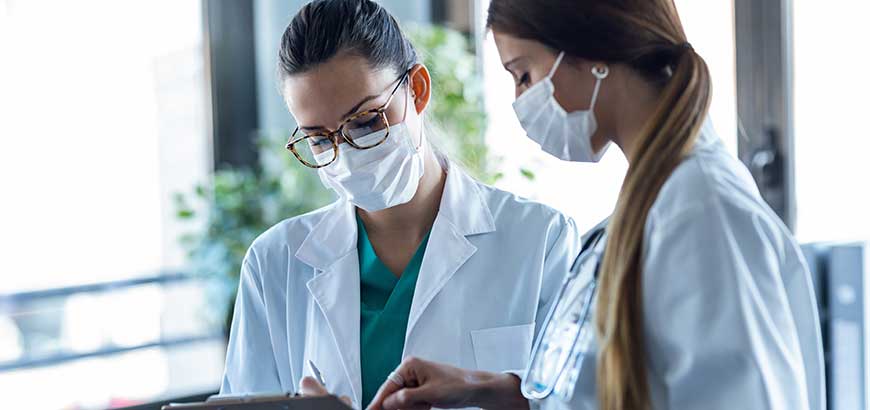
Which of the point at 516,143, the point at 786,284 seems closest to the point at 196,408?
the point at 786,284

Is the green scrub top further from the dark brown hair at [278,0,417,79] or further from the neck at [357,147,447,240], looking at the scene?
the dark brown hair at [278,0,417,79]

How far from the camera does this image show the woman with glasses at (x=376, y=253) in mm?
1444

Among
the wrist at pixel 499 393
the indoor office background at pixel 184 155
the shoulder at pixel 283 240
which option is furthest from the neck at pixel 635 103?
the indoor office background at pixel 184 155

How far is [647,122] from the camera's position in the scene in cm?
99

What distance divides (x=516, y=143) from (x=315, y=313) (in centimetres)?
192

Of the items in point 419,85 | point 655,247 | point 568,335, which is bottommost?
point 568,335

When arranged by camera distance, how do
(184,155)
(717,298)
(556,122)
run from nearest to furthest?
(717,298) < (556,122) < (184,155)

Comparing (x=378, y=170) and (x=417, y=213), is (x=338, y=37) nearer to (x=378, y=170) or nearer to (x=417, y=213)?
(x=378, y=170)

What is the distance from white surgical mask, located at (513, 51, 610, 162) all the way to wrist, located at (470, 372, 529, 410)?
1.06 feet

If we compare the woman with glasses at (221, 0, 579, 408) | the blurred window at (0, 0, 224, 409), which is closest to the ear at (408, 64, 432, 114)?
the woman with glasses at (221, 0, 579, 408)

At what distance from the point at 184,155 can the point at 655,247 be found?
3.02 meters

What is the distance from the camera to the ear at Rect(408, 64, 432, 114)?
5.06 ft

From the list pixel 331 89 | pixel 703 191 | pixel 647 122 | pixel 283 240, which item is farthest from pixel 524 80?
pixel 283 240

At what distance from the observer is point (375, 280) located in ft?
5.06
